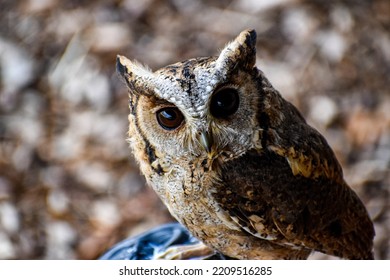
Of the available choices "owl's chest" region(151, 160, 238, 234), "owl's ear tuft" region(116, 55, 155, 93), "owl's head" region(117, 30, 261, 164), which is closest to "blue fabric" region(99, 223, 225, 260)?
"owl's chest" region(151, 160, 238, 234)

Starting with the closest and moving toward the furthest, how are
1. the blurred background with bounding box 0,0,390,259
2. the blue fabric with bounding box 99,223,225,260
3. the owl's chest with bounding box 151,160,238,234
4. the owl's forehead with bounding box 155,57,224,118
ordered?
the owl's forehead with bounding box 155,57,224,118 < the owl's chest with bounding box 151,160,238,234 < the blue fabric with bounding box 99,223,225,260 < the blurred background with bounding box 0,0,390,259

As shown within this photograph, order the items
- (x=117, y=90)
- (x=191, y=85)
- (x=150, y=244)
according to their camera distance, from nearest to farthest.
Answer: (x=191, y=85)
(x=150, y=244)
(x=117, y=90)

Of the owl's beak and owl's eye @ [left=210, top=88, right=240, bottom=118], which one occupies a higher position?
owl's eye @ [left=210, top=88, right=240, bottom=118]

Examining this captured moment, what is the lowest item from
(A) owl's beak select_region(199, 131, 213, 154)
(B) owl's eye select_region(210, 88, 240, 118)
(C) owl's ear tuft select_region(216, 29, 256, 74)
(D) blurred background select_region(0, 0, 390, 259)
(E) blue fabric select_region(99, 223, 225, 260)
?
(E) blue fabric select_region(99, 223, 225, 260)

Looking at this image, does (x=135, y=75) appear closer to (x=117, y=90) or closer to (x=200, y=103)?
(x=200, y=103)

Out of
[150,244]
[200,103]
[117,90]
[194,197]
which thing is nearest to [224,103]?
[200,103]

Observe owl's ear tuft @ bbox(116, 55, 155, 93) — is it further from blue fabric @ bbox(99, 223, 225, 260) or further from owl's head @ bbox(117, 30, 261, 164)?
blue fabric @ bbox(99, 223, 225, 260)

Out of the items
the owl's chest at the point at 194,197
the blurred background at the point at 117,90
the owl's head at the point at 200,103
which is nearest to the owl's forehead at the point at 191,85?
the owl's head at the point at 200,103

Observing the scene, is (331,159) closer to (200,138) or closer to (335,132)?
(200,138)
